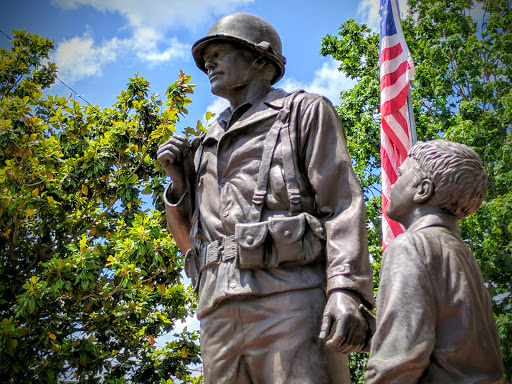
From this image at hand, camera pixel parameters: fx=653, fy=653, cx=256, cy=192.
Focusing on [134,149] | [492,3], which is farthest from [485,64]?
[134,149]

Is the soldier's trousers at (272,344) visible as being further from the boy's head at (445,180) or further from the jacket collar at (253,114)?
the jacket collar at (253,114)

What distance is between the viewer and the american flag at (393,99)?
358 inches

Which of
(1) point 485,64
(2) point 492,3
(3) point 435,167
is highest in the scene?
(2) point 492,3

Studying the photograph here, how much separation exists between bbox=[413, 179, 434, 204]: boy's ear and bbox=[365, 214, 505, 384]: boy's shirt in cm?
23

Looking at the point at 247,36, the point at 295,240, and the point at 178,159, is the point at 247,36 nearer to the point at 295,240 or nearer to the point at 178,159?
the point at 178,159

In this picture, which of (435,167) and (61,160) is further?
(61,160)

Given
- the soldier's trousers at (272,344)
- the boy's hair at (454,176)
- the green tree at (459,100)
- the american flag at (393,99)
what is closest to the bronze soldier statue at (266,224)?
the soldier's trousers at (272,344)

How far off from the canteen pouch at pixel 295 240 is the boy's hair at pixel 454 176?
2.14 ft

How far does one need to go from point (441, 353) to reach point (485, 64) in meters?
17.9

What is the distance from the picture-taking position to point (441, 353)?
2.64 meters

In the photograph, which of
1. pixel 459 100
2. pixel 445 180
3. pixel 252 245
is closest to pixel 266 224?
pixel 252 245

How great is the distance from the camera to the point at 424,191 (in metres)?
3.03

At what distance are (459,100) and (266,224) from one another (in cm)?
1729

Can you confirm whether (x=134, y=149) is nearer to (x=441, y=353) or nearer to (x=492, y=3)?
(x=441, y=353)
